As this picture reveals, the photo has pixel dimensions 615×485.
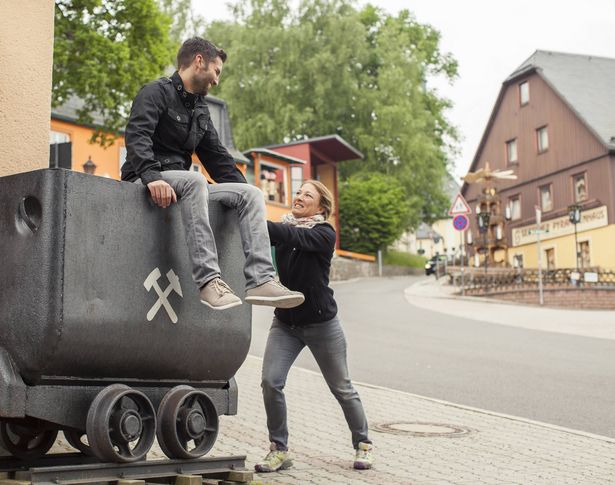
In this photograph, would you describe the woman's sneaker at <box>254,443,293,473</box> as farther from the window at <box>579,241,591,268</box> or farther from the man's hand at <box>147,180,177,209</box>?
the window at <box>579,241,591,268</box>

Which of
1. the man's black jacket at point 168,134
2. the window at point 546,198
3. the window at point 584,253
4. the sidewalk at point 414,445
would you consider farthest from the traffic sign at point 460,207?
the man's black jacket at point 168,134

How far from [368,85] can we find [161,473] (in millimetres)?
50406

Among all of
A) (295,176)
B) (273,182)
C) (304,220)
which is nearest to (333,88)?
(295,176)

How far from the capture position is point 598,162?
40656mm

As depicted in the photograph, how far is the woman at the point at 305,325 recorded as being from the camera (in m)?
6.31

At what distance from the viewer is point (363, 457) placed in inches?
257

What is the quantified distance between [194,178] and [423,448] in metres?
3.82

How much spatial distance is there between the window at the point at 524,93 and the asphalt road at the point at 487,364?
86.6 ft

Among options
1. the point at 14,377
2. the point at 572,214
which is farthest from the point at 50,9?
the point at 572,214

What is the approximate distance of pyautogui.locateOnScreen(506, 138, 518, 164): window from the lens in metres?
48.0

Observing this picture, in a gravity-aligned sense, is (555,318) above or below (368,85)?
below

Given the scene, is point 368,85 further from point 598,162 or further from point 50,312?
point 50,312

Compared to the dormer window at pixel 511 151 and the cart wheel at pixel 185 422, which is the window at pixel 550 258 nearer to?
the dormer window at pixel 511 151

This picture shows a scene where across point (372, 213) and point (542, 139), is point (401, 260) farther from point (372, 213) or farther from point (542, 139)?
point (542, 139)
